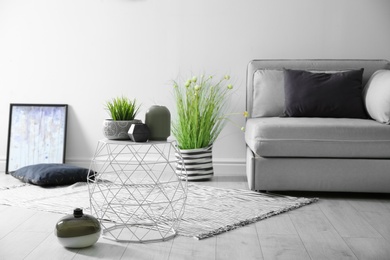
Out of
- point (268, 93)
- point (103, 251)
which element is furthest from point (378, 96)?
point (103, 251)

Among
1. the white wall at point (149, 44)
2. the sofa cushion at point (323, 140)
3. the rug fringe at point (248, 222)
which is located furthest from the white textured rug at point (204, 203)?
the white wall at point (149, 44)

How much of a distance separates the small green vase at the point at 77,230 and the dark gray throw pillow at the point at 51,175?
68.1 inches

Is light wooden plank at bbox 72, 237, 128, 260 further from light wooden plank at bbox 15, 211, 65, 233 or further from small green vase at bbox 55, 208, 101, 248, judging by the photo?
light wooden plank at bbox 15, 211, 65, 233

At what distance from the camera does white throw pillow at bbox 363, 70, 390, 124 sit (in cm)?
374

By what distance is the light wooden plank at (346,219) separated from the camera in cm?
281

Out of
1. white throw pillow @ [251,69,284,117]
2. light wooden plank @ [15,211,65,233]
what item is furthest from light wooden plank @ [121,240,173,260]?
white throw pillow @ [251,69,284,117]

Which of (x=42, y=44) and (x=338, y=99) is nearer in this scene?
(x=338, y=99)

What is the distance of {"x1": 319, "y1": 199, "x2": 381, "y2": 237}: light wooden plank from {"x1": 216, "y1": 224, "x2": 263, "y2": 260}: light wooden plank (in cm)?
47

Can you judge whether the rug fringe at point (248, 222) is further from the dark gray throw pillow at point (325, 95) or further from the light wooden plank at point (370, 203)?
the dark gray throw pillow at point (325, 95)

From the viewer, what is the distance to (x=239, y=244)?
8.44ft

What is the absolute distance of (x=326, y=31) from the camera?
4.83m

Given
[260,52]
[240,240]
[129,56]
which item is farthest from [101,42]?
[240,240]

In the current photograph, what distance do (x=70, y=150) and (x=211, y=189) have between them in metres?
1.64

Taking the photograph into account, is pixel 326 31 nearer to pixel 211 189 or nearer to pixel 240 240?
pixel 211 189
